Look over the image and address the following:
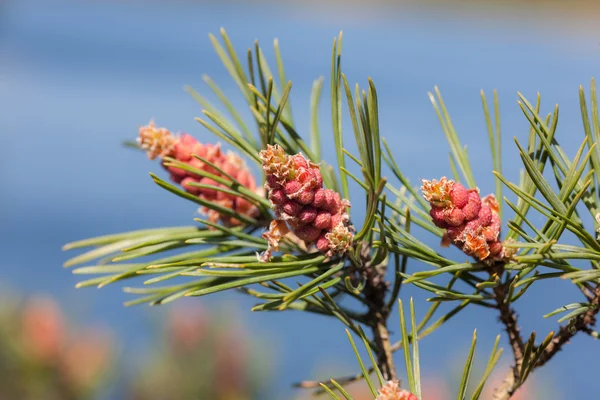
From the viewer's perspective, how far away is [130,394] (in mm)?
807

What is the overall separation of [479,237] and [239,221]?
0.15 m

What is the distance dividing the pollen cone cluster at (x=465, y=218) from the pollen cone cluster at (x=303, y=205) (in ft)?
0.15

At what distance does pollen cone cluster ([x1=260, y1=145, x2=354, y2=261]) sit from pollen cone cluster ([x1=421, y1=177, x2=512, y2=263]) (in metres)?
0.04

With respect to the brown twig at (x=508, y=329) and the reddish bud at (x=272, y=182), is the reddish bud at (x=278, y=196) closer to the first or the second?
the reddish bud at (x=272, y=182)

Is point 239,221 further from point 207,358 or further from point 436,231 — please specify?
point 207,358

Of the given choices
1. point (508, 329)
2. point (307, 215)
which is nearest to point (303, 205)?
point (307, 215)

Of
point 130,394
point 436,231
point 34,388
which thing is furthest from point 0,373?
point 436,231

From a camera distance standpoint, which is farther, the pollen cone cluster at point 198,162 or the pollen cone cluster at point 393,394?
the pollen cone cluster at point 198,162

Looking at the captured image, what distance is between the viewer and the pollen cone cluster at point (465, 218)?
0.24 metres

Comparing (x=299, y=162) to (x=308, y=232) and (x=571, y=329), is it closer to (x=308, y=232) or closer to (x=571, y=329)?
(x=308, y=232)

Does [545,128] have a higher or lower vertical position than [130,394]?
higher

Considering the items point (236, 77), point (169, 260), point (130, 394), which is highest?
point (236, 77)

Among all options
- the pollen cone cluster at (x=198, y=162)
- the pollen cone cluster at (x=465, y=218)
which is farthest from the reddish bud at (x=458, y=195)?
the pollen cone cluster at (x=198, y=162)

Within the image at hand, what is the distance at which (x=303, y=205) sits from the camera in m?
0.26
